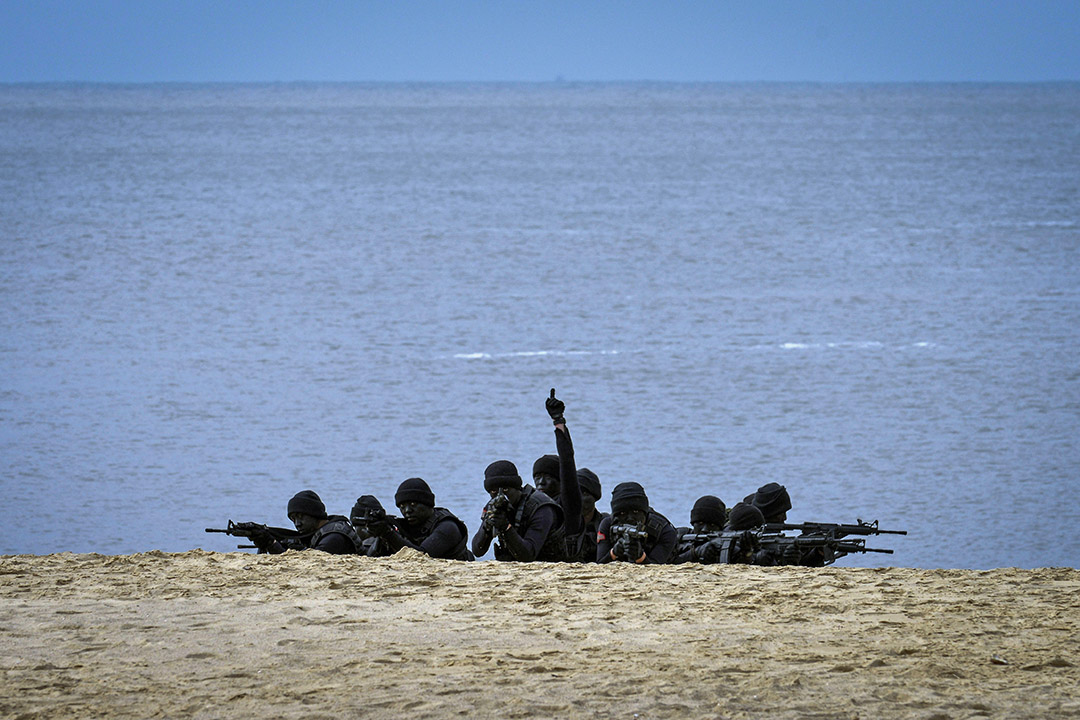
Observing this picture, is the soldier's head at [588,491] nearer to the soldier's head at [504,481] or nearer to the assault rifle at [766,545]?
the soldier's head at [504,481]

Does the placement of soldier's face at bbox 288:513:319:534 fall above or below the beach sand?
above

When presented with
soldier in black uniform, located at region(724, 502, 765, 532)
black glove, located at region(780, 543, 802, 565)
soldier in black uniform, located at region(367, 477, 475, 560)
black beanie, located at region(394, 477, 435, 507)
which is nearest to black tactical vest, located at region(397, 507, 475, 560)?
soldier in black uniform, located at region(367, 477, 475, 560)

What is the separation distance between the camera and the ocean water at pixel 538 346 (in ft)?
72.5

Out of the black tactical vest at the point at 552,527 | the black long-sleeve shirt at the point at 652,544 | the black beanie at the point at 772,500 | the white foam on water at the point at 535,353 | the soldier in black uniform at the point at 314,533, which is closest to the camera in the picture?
the black long-sleeve shirt at the point at 652,544

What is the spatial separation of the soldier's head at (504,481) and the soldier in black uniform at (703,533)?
140 centimetres

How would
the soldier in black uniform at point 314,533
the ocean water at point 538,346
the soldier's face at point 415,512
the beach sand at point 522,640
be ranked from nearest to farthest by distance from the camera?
the beach sand at point 522,640
the soldier's face at point 415,512
the soldier in black uniform at point 314,533
the ocean water at point 538,346

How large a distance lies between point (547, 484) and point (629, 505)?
4.57 ft

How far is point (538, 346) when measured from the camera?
3516 cm

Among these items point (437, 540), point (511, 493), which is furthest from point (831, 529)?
point (437, 540)

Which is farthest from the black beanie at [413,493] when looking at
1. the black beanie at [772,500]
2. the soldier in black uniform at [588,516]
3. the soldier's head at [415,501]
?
the black beanie at [772,500]

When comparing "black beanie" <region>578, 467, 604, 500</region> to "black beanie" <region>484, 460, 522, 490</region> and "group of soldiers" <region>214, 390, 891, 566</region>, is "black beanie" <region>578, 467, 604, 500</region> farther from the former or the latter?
"black beanie" <region>484, 460, 522, 490</region>

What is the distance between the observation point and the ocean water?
870 inches

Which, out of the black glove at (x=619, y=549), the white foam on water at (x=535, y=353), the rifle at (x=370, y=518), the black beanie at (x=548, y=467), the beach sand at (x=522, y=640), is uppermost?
the white foam on water at (x=535, y=353)

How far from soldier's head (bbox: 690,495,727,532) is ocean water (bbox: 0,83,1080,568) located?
597 cm
